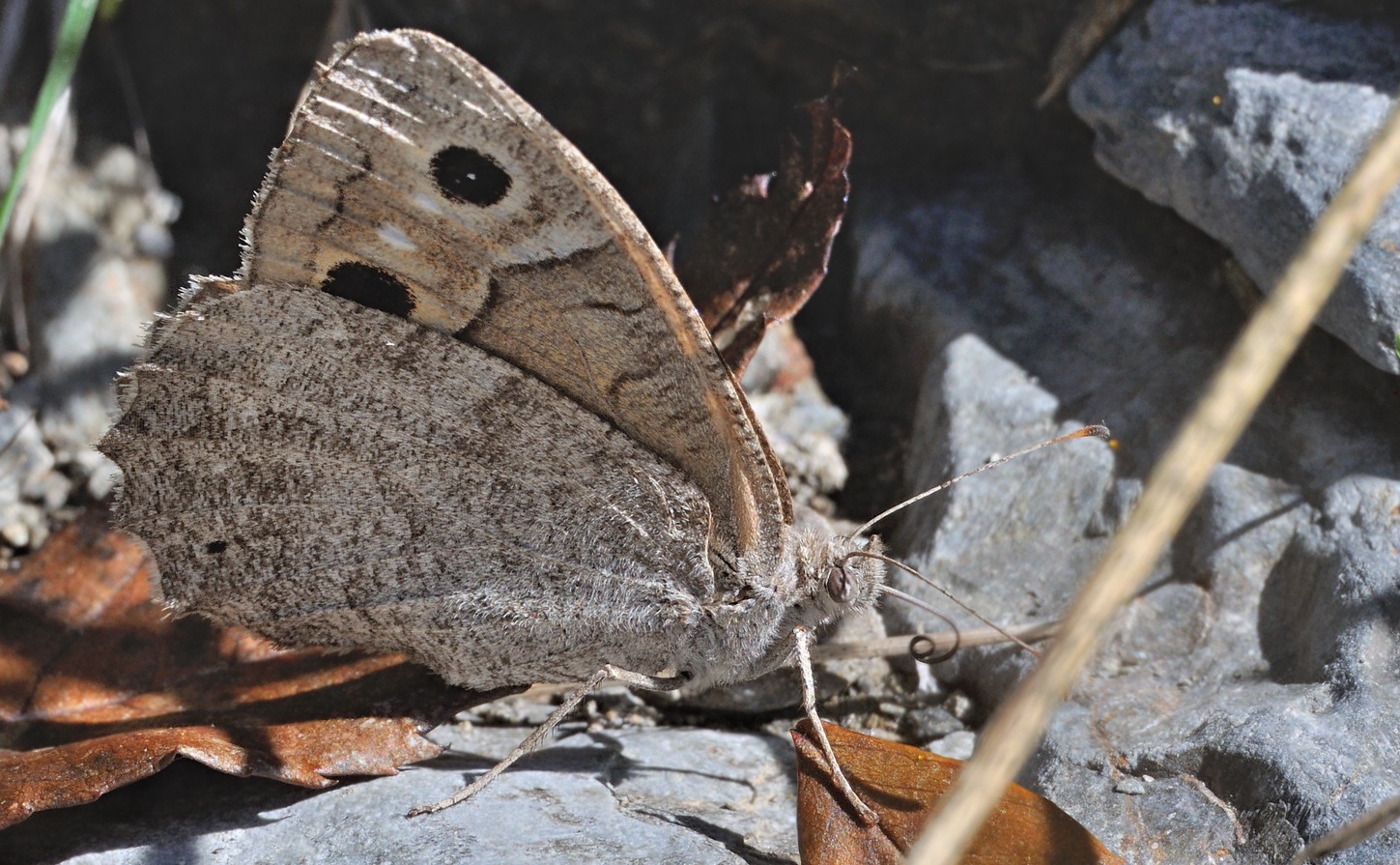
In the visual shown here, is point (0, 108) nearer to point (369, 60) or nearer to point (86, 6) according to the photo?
point (86, 6)

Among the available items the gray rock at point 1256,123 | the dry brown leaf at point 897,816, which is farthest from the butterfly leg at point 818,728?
the gray rock at point 1256,123

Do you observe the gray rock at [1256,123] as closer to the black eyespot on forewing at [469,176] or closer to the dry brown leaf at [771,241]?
the dry brown leaf at [771,241]

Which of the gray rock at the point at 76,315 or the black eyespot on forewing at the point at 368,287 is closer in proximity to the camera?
the black eyespot on forewing at the point at 368,287

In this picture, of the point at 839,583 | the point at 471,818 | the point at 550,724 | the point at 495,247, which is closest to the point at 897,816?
the point at 839,583

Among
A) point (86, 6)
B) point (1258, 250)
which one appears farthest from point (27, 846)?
point (1258, 250)

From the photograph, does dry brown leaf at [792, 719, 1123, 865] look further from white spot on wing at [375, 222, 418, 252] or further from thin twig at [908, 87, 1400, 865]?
white spot on wing at [375, 222, 418, 252]

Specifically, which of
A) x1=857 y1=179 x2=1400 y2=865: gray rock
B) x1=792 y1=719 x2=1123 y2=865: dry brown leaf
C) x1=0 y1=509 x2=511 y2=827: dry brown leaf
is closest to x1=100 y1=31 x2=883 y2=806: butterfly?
x1=0 y1=509 x2=511 y2=827: dry brown leaf
